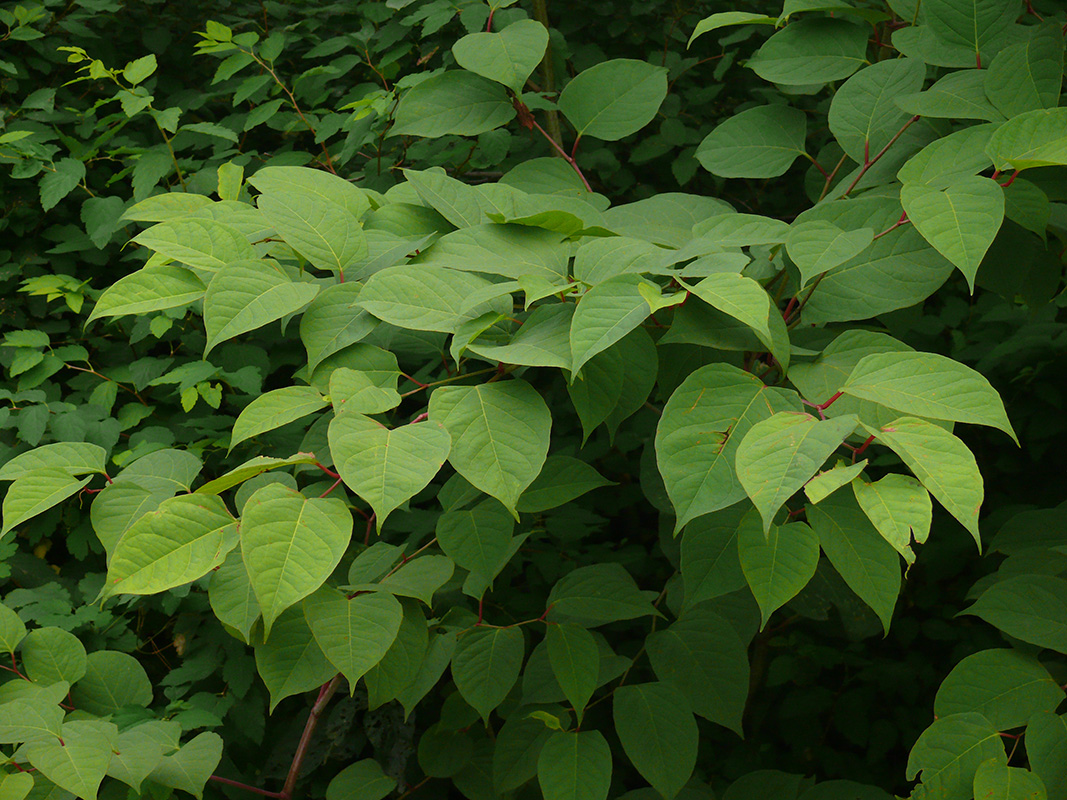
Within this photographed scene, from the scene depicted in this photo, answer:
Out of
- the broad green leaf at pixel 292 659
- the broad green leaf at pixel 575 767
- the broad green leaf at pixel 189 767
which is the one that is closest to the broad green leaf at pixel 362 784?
the broad green leaf at pixel 189 767

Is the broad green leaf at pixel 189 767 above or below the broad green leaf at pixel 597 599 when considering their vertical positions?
below

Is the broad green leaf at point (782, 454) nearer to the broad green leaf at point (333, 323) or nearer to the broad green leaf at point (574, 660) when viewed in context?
the broad green leaf at point (333, 323)

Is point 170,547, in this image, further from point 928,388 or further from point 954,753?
point 954,753

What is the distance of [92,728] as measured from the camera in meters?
1.10

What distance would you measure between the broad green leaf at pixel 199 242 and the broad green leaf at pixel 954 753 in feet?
2.99

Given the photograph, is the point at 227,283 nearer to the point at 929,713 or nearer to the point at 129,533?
the point at 129,533

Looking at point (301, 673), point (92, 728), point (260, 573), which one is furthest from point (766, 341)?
point (92, 728)

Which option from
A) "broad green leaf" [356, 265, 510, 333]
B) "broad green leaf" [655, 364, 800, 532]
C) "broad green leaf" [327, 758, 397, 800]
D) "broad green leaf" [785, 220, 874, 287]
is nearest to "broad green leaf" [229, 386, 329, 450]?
"broad green leaf" [356, 265, 510, 333]

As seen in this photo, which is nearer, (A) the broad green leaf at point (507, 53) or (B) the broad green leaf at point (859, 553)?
(B) the broad green leaf at point (859, 553)

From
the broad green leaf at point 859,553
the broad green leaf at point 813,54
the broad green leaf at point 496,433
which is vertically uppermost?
the broad green leaf at point 813,54

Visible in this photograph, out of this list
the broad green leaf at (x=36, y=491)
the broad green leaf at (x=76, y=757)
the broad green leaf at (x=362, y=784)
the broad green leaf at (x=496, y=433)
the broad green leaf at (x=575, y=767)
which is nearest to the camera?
the broad green leaf at (x=496, y=433)

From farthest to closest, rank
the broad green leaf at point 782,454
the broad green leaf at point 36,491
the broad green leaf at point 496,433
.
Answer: the broad green leaf at point 36,491 < the broad green leaf at point 496,433 < the broad green leaf at point 782,454

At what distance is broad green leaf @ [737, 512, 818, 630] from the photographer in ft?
2.48

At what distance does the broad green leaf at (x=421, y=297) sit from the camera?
812 mm
